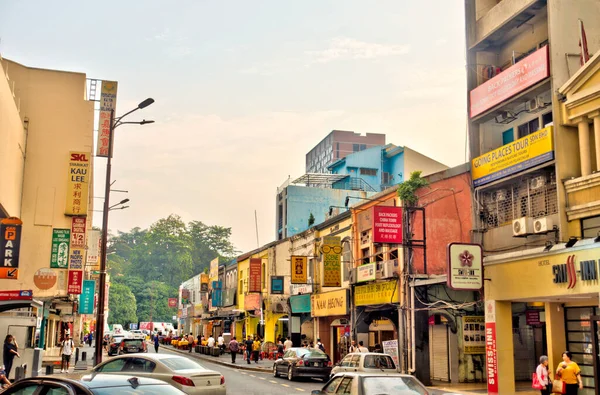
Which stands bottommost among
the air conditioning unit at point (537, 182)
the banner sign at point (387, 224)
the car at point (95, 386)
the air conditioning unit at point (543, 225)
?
the car at point (95, 386)

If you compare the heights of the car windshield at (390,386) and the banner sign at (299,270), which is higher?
the banner sign at (299,270)

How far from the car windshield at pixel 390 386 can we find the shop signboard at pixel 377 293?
18357mm

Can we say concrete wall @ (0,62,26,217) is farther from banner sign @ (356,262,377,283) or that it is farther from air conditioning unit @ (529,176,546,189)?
air conditioning unit @ (529,176,546,189)

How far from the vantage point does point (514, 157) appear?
25078mm

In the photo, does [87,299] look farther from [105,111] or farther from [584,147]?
[584,147]

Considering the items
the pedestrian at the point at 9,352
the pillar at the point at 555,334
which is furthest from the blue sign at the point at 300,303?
the pedestrian at the point at 9,352

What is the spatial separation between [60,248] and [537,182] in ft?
82.4

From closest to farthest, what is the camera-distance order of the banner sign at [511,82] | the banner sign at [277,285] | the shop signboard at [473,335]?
the banner sign at [511,82], the shop signboard at [473,335], the banner sign at [277,285]

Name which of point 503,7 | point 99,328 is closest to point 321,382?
point 99,328

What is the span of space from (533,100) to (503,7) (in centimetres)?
404

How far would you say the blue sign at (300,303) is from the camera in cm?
4369

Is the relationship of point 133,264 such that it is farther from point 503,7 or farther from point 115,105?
point 503,7

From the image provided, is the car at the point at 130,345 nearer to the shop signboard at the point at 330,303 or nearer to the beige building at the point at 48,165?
the beige building at the point at 48,165

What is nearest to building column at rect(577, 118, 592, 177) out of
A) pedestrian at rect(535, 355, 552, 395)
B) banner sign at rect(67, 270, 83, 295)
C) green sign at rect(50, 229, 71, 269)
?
pedestrian at rect(535, 355, 552, 395)
